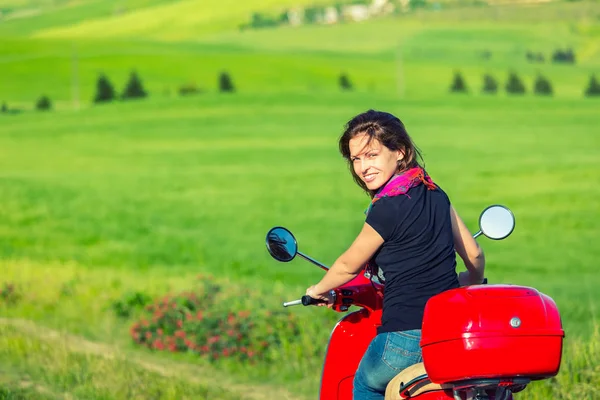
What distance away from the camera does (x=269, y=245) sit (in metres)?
4.04

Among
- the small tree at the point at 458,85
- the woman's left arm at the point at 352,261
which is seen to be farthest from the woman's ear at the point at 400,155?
the small tree at the point at 458,85

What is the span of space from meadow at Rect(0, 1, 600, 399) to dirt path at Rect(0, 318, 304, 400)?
704 millimetres

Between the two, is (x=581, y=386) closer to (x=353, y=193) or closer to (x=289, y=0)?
(x=353, y=193)

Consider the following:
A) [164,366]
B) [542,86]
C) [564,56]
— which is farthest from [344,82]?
[164,366]

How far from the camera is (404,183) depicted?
385 cm

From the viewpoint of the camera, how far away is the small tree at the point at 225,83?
30000 mm

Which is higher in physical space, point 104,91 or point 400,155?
point 400,155

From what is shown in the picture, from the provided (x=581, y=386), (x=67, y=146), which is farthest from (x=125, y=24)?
(x=581, y=386)

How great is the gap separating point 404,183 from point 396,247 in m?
0.21

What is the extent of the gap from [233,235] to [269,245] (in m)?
16.6

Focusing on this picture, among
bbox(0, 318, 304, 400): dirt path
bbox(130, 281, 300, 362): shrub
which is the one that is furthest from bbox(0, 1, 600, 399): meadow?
bbox(130, 281, 300, 362): shrub

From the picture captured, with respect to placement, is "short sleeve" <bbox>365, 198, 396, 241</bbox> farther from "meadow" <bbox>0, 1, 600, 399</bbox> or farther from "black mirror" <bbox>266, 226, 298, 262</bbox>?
"meadow" <bbox>0, 1, 600, 399</bbox>

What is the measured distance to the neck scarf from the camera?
3.83 m

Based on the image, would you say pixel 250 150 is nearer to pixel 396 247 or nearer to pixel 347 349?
pixel 347 349
